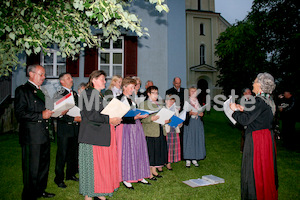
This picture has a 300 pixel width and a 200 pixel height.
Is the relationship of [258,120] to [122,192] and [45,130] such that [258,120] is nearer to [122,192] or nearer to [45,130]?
[122,192]

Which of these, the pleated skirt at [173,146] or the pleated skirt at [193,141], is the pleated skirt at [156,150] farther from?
the pleated skirt at [193,141]

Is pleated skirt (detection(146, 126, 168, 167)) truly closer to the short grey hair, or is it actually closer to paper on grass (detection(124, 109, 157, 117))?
paper on grass (detection(124, 109, 157, 117))

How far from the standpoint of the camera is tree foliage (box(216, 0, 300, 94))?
31.9 feet

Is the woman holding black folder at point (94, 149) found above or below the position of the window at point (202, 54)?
below

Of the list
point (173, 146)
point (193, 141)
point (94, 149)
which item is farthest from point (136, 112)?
point (193, 141)

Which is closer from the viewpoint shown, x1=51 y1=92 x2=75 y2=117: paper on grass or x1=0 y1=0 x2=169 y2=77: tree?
x1=51 y1=92 x2=75 y2=117: paper on grass

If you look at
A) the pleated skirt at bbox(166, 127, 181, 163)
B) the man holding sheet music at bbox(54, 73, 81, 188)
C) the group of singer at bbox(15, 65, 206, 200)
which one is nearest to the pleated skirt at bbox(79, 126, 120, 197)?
the group of singer at bbox(15, 65, 206, 200)

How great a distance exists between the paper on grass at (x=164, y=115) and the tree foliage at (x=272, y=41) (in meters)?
7.02

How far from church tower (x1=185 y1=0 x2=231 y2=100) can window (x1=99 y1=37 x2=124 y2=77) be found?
69.9ft

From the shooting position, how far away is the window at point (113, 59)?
9961 millimetres

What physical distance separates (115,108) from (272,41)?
31.4ft

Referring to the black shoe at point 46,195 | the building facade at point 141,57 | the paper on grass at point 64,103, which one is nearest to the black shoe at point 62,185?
the black shoe at point 46,195

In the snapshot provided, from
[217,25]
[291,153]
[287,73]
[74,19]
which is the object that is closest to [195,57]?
[217,25]

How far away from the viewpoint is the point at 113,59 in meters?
10.0
